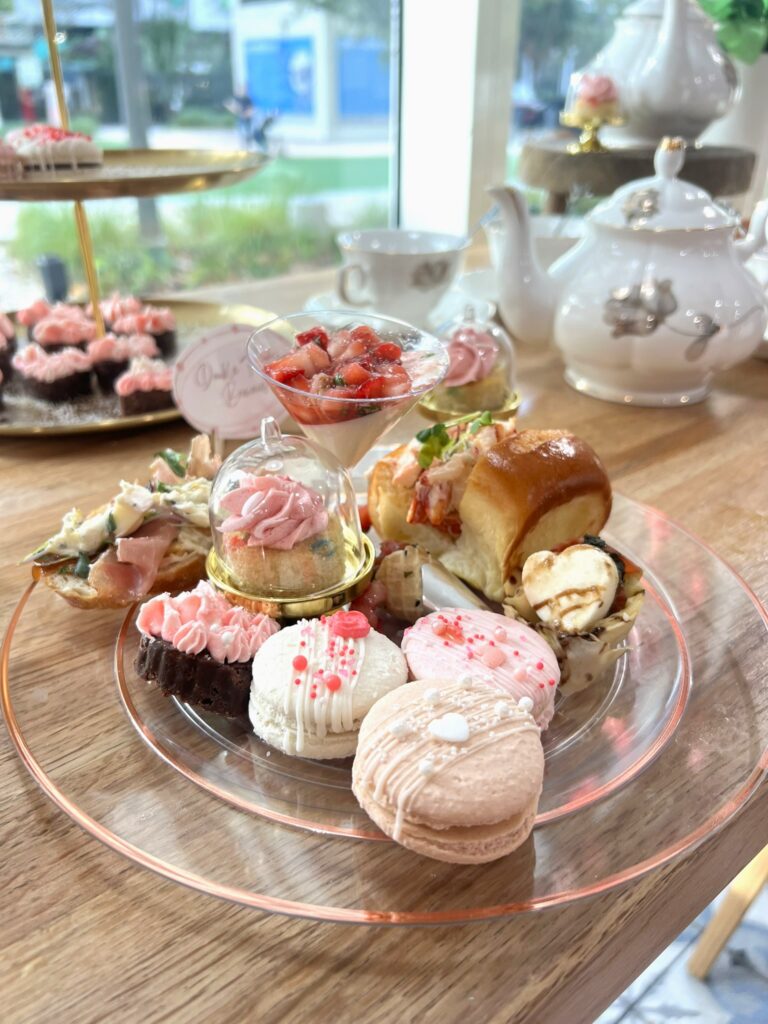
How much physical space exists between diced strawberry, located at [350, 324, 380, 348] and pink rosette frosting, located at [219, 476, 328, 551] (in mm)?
166

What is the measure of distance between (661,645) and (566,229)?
3.84ft

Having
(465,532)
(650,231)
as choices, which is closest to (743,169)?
(650,231)

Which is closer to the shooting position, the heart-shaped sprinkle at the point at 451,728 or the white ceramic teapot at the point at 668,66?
the heart-shaped sprinkle at the point at 451,728

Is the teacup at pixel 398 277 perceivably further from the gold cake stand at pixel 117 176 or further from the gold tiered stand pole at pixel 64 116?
the gold tiered stand pole at pixel 64 116

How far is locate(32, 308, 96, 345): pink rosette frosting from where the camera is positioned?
1.17 m

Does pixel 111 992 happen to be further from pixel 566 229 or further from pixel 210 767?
pixel 566 229

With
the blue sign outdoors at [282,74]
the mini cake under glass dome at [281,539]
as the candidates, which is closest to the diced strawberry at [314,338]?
the mini cake under glass dome at [281,539]

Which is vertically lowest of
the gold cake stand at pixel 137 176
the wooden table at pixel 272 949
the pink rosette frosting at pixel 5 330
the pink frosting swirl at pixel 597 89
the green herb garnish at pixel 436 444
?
the wooden table at pixel 272 949

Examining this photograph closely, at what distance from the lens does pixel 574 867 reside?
489 millimetres

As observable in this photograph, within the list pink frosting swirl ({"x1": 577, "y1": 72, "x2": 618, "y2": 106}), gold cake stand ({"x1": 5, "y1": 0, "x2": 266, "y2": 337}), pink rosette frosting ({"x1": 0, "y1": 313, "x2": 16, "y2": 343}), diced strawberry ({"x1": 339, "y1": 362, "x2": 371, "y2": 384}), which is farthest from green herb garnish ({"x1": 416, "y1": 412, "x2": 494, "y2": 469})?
pink frosting swirl ({"x1": 577, "y1": 72, "x2": 618, "y2": 106})

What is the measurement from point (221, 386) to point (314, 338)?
0.62 ft

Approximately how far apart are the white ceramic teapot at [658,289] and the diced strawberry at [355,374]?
1.62ft

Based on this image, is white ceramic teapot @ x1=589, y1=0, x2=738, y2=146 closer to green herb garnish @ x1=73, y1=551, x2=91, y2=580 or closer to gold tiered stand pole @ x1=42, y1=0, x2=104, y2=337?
gold tiered stand pole @ x1=42, y1=0, x2=104, y2=337

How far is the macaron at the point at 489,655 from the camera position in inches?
23.1
